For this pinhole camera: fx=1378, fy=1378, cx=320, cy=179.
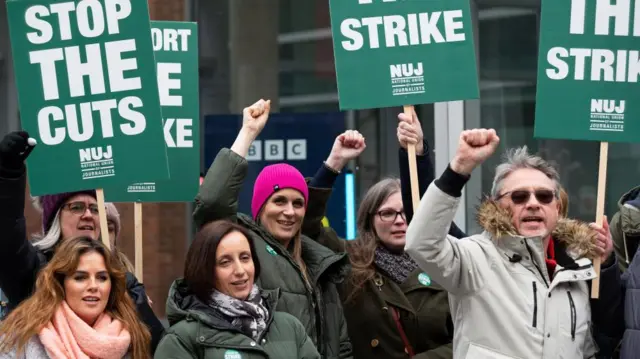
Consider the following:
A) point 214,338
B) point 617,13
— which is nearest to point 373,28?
point 617,13

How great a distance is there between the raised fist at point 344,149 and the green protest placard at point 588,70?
0.91 metres

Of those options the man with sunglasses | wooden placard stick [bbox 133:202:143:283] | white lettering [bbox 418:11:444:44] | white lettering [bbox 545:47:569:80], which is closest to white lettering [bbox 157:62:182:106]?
wooden placard stick [bbox 133:202:143:283]

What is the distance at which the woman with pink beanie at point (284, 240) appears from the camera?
5812mm

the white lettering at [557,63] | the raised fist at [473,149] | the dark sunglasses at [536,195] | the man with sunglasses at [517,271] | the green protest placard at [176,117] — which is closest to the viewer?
the raised fist at [473,149]

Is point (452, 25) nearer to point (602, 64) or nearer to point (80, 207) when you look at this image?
point (602, 64)

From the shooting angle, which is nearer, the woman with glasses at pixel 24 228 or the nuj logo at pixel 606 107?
the woman with glasses at pixel 24 228

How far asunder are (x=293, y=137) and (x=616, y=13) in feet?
13.4

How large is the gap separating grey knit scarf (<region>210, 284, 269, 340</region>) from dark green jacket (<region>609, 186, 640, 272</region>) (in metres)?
1.69

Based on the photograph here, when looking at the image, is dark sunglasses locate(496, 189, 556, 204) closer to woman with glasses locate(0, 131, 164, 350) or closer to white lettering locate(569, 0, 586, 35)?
white lettering locate(569, 0, 586, 35)

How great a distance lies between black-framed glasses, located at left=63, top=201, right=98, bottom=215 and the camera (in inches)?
237

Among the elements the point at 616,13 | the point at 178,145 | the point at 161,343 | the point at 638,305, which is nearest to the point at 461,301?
the point at 638,305

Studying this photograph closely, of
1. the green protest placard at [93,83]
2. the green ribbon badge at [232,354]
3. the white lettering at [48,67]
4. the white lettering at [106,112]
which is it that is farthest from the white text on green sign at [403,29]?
the green ribbon badge at [232,354]

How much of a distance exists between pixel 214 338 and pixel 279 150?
4.90 metres

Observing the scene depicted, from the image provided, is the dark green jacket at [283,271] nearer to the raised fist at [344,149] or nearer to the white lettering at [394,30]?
the raised fist at [344,149]
